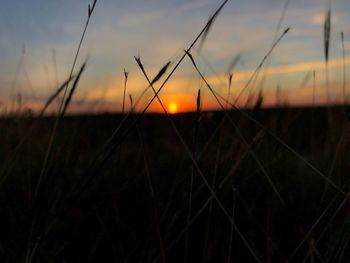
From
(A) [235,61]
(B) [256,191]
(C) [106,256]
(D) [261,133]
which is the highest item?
(A) [235,61]

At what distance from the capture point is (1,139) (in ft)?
9.43

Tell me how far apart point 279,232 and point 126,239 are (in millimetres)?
491

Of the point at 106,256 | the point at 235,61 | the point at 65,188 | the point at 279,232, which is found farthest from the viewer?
the point at 65,188

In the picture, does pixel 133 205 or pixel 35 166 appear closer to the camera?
pixel 133 205

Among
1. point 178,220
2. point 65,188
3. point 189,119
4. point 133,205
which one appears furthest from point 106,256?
point 189,119

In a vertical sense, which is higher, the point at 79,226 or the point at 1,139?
the point at 1,139

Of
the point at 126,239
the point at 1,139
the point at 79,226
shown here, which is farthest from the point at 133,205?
the point at 1,139

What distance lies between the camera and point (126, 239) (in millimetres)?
1719

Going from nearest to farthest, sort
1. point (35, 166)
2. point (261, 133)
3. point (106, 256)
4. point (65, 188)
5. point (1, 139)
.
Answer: point (261, 133) < point (106, 256) < point (65, 188) < point (35, 166) < point (1, 139)

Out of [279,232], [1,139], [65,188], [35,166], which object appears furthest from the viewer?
[1,139]

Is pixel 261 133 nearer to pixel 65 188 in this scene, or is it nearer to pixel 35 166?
pixel 65 188

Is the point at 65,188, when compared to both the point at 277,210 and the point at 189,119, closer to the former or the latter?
the point at 277,210

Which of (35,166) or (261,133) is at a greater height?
(261,133)

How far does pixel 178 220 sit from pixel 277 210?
1.27 feet
